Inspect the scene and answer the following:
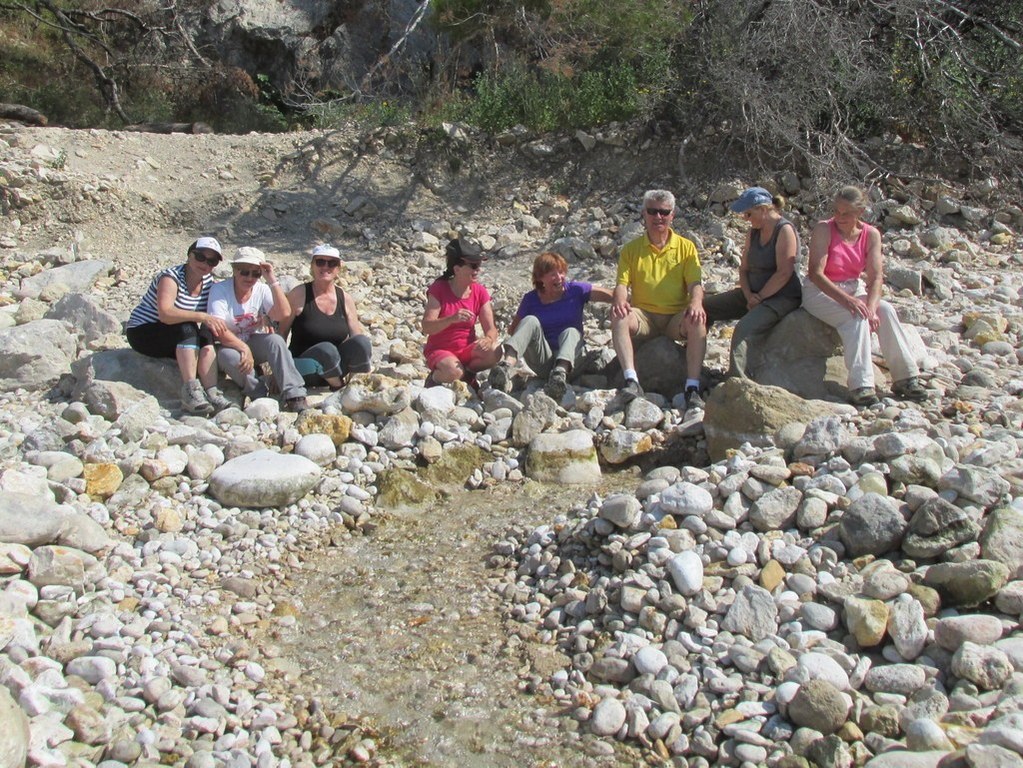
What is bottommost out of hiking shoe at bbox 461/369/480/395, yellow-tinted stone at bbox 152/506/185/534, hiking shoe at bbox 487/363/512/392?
yellow-tinted stone at bbox 152/506/185/534

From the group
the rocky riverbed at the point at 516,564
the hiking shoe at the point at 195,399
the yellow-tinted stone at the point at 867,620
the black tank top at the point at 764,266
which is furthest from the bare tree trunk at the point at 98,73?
the yellow-tinted stone at the point at 867,620

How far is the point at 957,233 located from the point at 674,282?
4258 mm

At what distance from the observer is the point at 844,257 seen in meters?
5.96

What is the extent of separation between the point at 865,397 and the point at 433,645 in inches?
119

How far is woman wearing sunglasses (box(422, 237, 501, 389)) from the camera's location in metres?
6.25

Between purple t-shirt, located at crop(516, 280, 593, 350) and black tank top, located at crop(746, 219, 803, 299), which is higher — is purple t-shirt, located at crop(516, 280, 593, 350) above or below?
below

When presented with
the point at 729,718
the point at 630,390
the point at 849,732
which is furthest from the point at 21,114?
the point at 849,732

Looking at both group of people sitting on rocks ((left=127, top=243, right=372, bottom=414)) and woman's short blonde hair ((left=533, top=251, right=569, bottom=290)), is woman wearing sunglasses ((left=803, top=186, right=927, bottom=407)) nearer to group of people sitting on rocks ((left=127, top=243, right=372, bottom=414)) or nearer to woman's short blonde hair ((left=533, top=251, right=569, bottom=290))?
woman's short blonde hair ((left=533, top=251, right=569, bottom=290))

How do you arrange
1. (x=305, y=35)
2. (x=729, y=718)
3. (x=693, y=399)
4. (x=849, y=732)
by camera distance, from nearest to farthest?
(x=849, y=732), (x=729, y=718), (x=693, y=399), (x=305, y=35)

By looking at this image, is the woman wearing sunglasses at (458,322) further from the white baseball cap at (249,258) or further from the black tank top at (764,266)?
the black tank top at (764,266)

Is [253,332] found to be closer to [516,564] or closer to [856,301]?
[516,564]

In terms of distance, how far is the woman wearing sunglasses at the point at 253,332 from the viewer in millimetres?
5984

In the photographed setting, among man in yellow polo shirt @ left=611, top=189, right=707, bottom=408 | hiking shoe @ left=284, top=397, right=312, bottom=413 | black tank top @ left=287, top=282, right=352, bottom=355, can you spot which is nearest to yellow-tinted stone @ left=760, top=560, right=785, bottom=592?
man in yellow polo shirt @ left=611, top=189, right=707, bottom=408

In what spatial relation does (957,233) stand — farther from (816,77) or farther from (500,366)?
(500,366)
